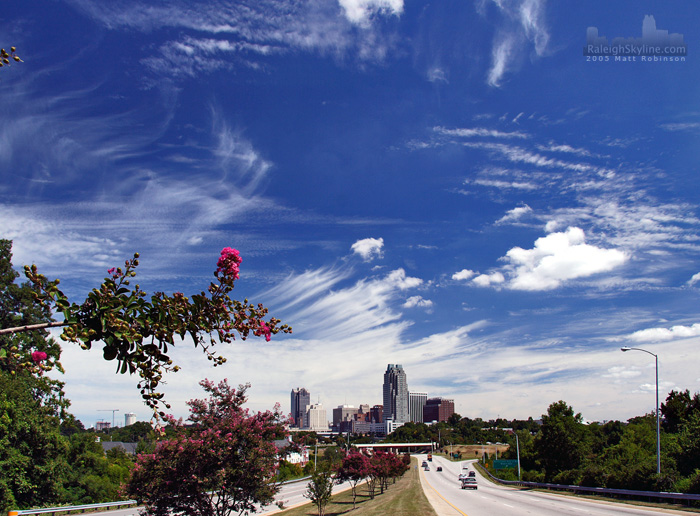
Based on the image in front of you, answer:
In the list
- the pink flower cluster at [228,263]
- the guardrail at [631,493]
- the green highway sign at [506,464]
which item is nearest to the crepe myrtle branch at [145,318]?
the pink flower cluster at [228,263]

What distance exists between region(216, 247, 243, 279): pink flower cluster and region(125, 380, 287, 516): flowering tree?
1086 cm

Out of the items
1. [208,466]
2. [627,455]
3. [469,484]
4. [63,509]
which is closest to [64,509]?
[63,509]

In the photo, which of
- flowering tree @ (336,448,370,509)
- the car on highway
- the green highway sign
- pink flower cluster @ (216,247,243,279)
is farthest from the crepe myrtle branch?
the green highway sign

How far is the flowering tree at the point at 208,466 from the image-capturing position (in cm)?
1373

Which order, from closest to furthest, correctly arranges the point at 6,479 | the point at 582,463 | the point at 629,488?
the point at 6,479 < the point at 629,488 < the point at 582,463

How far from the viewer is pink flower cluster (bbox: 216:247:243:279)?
15.2 ft

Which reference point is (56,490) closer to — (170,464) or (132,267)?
(170,464)

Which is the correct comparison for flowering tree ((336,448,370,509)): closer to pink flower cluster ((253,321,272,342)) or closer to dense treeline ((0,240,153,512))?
dense treeline ((0,240,153,512))

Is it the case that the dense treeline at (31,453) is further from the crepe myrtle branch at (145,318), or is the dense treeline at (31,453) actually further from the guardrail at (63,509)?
the crepe myrtle branch at (145,318)

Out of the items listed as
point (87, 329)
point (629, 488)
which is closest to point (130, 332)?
point (87, 329)

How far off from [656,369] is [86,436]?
50.0 meters

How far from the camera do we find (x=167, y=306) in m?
4.41

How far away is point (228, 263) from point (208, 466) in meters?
11.5

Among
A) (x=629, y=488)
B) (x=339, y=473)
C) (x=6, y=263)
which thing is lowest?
(x=339, y=473)
